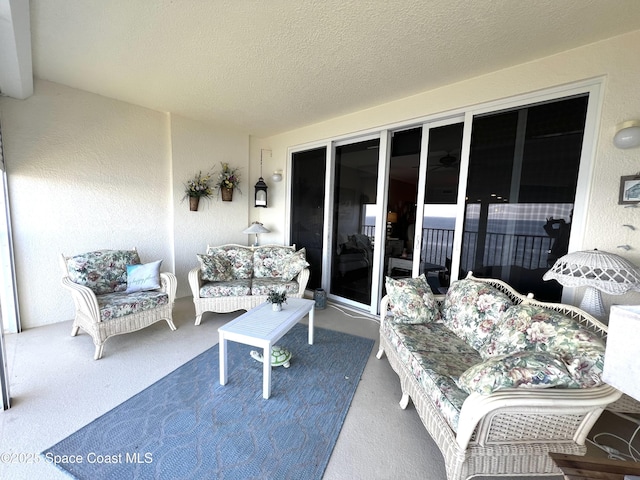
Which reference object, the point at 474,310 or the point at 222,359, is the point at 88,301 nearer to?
the point at 222,359

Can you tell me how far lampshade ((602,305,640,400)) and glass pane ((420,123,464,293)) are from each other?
213 centimetres

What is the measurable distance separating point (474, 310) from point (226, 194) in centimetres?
374

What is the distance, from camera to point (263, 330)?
2.01 m

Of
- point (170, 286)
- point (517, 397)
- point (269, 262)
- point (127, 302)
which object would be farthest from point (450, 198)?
point (127, 302)

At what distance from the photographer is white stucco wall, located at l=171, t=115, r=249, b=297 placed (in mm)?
3811

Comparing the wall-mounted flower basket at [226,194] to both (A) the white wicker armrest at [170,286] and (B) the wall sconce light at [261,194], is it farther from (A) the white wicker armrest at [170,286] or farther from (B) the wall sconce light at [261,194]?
(A) the white wicker armrest at [170,286]

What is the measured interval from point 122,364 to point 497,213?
3.73 metres

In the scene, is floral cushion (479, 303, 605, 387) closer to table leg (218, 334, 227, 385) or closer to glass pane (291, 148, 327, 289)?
table leg (218, 334, 227, 385)

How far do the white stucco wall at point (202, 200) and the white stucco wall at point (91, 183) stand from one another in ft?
0.05

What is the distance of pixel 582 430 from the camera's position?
1233 mm

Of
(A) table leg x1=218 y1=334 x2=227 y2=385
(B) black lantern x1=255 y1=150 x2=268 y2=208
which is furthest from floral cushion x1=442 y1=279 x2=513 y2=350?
(B) black lantern x1=255 y1=150 x2=268 y2=208

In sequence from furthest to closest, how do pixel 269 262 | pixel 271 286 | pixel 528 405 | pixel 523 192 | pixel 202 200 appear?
1. pixel 202 200
2. pixel 269 262
3. pixel 271 286
4. pixel 523 192
5. pixel 528 405

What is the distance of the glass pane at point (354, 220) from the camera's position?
3.57m

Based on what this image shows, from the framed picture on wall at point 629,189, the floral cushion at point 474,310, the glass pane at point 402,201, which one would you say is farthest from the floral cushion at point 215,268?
the framed picture on wall at point 629,189
